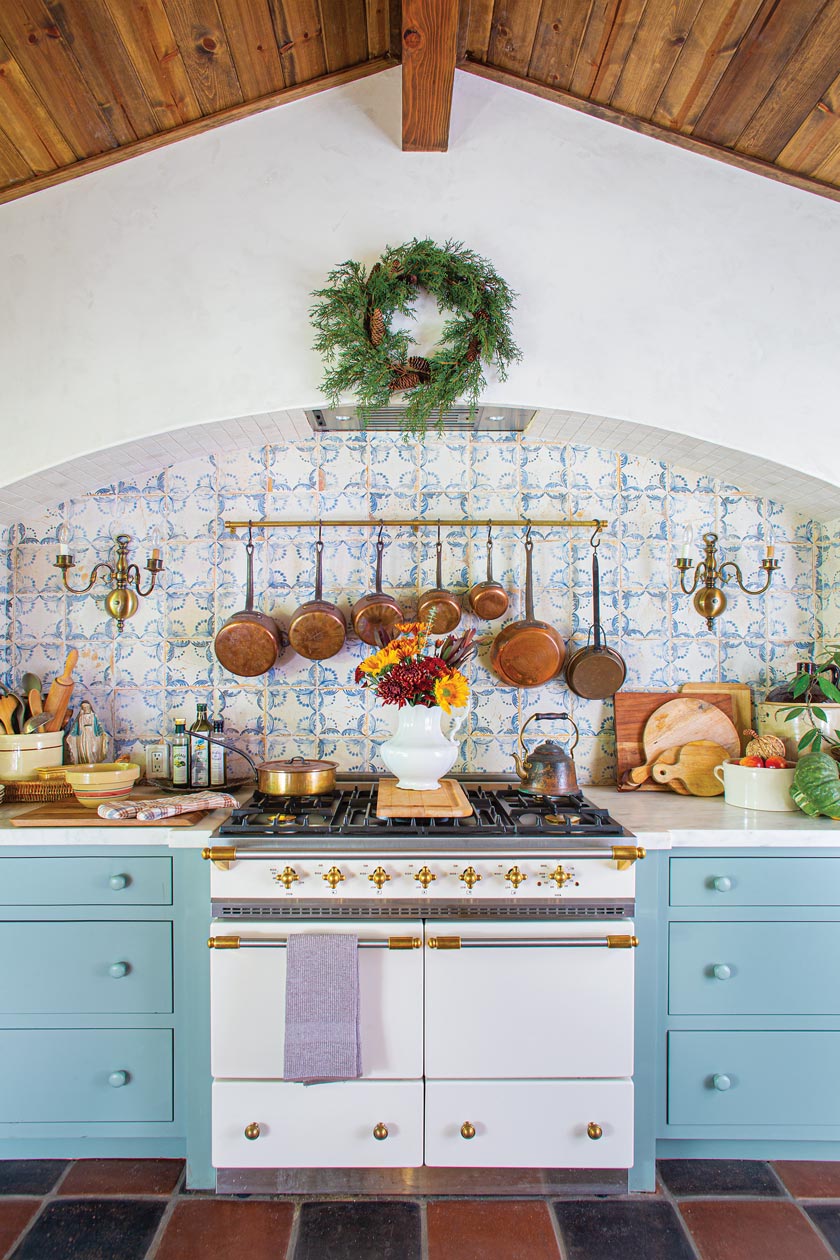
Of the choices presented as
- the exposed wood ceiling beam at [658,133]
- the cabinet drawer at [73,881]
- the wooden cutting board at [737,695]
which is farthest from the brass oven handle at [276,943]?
the exposed wood ceiling beam at [658,133]

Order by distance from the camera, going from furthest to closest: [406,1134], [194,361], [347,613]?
[347,613] → [194,361] → [406,1134]

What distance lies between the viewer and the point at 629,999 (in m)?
1.80

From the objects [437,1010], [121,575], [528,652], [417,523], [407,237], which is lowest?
[437,1010]

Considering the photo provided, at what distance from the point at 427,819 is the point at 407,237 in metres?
1.73

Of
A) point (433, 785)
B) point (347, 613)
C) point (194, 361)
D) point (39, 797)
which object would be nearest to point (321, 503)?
point (347, 613)

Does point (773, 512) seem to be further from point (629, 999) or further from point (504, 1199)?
point (504, 1199)

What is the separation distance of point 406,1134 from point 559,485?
1.99 m

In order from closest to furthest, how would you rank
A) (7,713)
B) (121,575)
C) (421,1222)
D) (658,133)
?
(421,1222) → (658,133) → (7,713) → (121,575)

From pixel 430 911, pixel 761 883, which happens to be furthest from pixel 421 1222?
pixel 761 883

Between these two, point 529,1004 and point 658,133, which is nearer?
point 529,1004

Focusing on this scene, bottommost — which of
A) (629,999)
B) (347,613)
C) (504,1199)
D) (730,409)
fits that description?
(504,1199)

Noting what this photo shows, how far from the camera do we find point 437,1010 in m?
1.79

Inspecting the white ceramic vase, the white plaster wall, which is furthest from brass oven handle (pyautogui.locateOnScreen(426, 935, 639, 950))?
the white plaster wall

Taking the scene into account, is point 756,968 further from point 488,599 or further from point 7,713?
point 7,713
